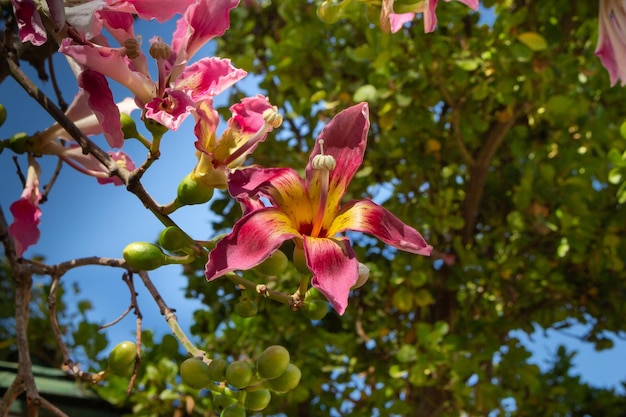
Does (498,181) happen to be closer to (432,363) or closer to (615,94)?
Answer: (615,94)

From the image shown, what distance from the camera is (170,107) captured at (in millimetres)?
414

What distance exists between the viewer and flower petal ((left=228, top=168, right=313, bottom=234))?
39cm

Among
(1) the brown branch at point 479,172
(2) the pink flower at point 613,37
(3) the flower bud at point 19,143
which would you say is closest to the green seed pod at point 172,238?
(3) the flower bud at point 19,143

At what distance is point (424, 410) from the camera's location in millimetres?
1698

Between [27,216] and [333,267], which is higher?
[27,216]

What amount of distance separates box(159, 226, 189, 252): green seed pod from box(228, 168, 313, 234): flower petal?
4 centimetres

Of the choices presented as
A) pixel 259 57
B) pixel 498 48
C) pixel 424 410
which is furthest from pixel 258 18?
pixel 424 410

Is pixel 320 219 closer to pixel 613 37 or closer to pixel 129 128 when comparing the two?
pixel 129 128

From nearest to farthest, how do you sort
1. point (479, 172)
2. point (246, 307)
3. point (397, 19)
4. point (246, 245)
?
1. point (246, 245)
2. point (246, 307)
3. point (397, 19)
4. point (479, 172)

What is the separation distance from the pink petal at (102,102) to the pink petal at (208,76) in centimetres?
4

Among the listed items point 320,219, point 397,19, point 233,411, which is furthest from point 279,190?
point 397,19

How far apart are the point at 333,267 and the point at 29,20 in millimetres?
232

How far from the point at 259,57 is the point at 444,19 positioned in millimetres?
1044

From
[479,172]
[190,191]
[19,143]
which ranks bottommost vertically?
[190,191]
